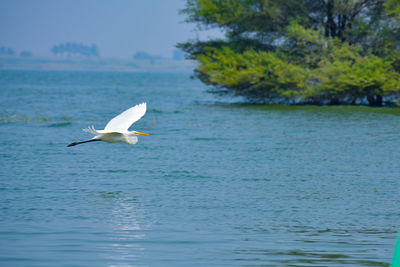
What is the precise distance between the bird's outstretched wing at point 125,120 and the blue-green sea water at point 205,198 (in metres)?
1.49

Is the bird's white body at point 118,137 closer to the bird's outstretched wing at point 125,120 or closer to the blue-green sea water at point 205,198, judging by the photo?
the bird's outstretched wing at point 125,120

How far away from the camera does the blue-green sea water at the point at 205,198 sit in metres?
8.65

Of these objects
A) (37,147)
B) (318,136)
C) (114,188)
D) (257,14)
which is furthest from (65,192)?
(257,14)

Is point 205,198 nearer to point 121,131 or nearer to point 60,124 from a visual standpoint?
point 121,131

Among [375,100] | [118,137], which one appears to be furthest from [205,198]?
[375,100]

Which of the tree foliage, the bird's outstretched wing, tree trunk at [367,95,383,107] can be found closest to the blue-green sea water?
the bird's outstretched wing

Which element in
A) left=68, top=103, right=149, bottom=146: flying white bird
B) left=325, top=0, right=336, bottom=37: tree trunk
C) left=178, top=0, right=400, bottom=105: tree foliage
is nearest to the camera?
left=68, top=103, right=149, bottom=146: flying white bird

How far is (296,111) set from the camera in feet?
110

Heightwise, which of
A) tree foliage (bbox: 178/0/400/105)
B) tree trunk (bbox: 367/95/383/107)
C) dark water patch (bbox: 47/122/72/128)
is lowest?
dark water patch (bbox: 47/122/72/128)

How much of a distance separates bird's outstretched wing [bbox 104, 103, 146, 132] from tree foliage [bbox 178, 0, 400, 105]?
2282 cm

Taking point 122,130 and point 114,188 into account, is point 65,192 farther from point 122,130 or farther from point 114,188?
point 122,130

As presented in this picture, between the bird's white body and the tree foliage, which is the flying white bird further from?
the tree foliage

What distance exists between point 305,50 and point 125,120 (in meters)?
24.6

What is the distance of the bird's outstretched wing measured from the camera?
426 inches
